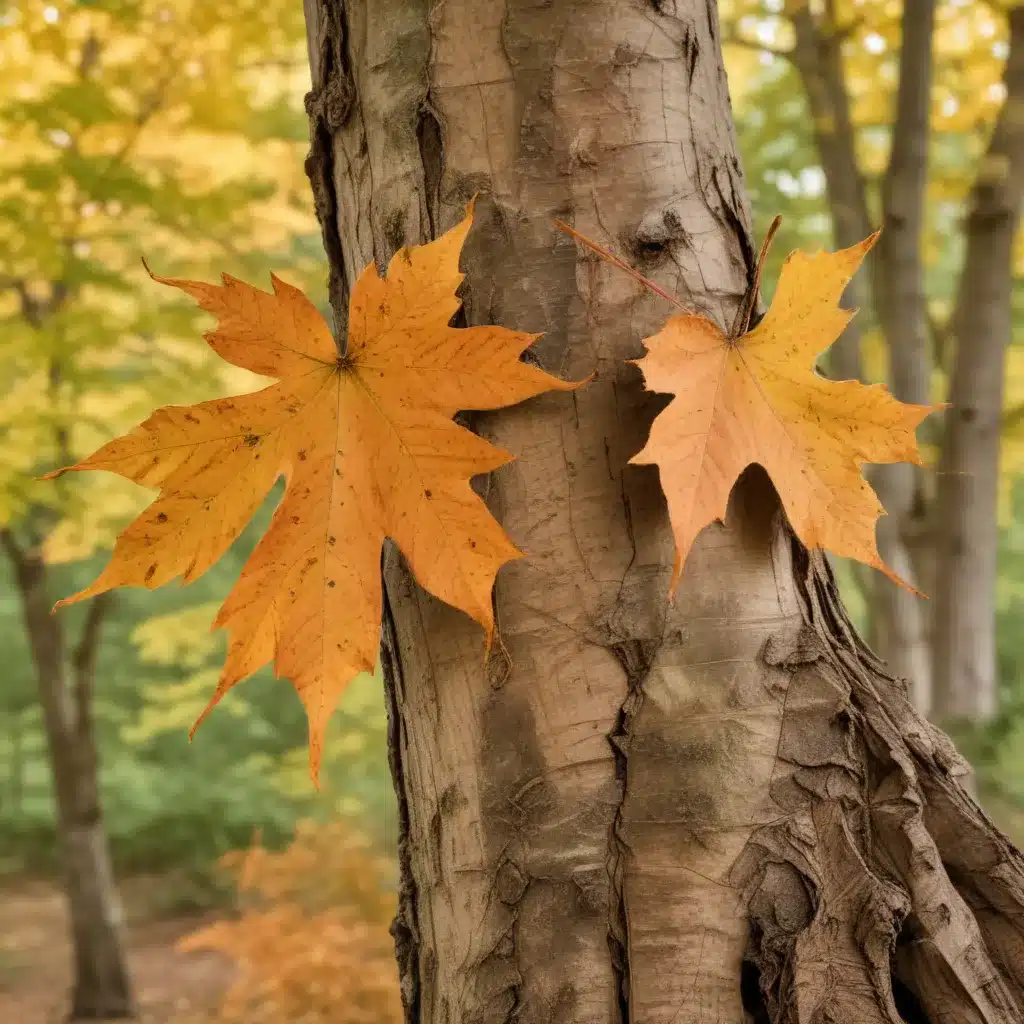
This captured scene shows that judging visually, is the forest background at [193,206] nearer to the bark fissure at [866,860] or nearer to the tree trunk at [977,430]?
the tree trunk at [977,430]

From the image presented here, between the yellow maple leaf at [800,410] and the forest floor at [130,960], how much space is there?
5718 millimetres

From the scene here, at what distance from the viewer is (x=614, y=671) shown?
785 millimetres

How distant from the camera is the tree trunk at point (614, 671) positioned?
77 cm

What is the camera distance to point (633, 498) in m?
0.79

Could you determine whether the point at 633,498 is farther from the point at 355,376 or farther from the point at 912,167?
the point at 912,167

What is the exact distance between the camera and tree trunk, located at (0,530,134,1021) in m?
5.32

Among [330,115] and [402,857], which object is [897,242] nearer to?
[330,115]

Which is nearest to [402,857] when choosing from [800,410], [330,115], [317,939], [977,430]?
[800,410]

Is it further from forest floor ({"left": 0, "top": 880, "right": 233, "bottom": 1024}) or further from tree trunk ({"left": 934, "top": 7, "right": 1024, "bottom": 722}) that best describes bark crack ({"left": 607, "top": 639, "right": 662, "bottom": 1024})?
forest floor ({"left": 0, "top": 880, "right": 233, "bottom": 1024})

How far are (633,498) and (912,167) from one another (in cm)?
340

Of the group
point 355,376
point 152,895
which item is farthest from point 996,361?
point 152,895

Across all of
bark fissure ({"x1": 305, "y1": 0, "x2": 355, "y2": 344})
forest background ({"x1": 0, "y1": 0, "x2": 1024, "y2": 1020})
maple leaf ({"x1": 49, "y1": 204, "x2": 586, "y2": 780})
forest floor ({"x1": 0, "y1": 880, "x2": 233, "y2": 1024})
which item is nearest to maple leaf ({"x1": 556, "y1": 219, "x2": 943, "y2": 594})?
maple leaf ({"x1": 49, "y1": 204, "x2": 586, "y2": 780})

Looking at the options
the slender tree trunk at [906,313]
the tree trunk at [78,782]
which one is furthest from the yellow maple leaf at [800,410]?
the tree trunk at [78,782]

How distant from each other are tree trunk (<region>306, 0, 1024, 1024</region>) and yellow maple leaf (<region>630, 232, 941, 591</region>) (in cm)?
5
